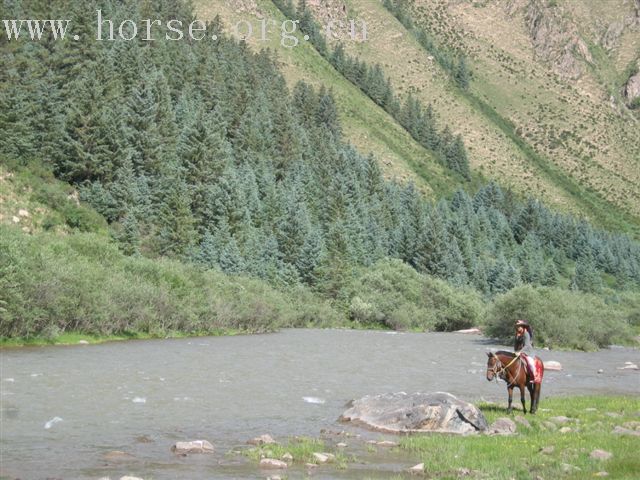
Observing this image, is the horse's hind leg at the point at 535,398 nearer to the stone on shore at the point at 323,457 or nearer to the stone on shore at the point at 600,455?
the stone on shore at the point at 600,455

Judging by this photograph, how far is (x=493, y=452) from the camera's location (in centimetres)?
1852

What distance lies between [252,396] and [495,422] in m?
11.0

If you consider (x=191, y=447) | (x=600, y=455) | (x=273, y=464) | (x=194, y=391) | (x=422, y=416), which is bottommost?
(x=194, y=391)

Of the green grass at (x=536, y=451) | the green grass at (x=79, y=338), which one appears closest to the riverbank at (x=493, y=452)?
the green grass at (x=536, y=451)

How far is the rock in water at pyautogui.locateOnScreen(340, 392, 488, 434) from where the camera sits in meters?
22.4

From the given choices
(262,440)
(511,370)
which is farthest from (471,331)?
(262,440)

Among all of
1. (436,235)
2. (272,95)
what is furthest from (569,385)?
(272,95)

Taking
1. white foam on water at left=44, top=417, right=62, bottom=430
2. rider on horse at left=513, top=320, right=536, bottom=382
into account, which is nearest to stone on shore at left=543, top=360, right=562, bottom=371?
rider on horse at left=513, top=320, right=536, bottom=382

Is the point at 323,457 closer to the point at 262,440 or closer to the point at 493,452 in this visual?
the point at 262,440

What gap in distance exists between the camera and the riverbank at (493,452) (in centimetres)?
1658

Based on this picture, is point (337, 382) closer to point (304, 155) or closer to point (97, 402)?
point (97, 402)

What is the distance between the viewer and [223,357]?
45844mm

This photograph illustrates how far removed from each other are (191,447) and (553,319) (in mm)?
59916

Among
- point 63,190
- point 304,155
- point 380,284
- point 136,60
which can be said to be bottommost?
point 380,284
